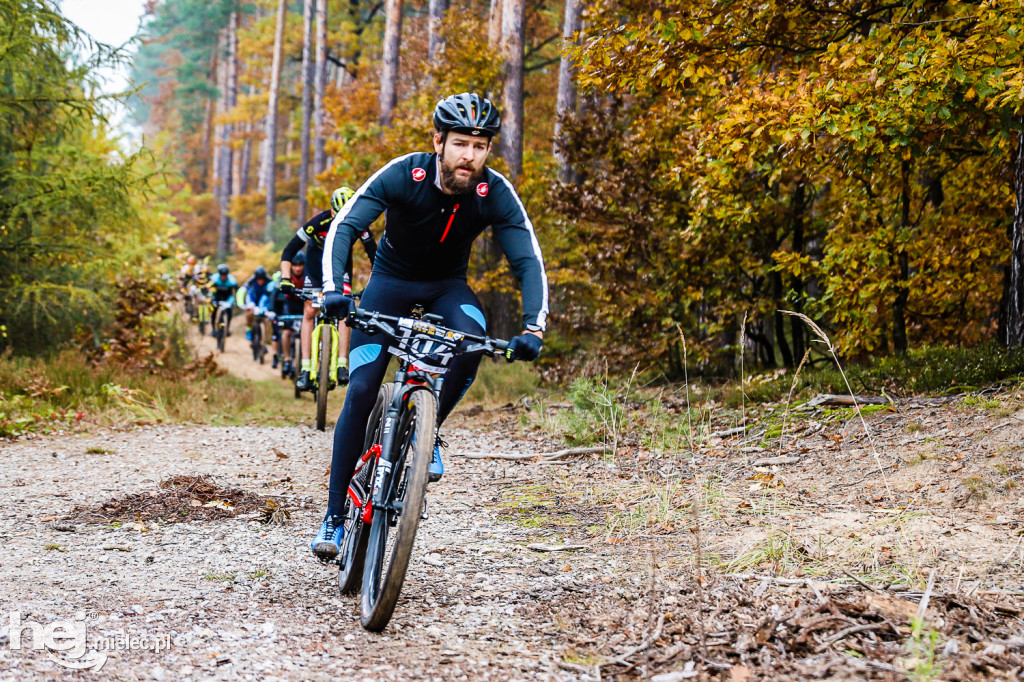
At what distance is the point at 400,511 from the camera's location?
3.36 m

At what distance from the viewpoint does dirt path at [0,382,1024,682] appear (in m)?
2.91

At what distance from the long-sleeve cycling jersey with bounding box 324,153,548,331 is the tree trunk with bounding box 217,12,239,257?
37.1 meters

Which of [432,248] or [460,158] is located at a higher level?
[460,158]

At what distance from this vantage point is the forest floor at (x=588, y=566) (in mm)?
2922

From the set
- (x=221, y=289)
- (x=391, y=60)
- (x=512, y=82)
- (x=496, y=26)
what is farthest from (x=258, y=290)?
(x=391, y=60)

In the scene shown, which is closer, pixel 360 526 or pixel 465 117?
pixel 360 526

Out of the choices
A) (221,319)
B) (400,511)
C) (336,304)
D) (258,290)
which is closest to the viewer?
(400,511)

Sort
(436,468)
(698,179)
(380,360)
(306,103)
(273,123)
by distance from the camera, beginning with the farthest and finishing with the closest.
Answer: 1. (273,123)
2. (306,103)
3. (698,179)
4. (380,360)
5. (436,468)

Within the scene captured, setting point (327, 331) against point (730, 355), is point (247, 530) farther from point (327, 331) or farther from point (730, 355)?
point (730, 355)

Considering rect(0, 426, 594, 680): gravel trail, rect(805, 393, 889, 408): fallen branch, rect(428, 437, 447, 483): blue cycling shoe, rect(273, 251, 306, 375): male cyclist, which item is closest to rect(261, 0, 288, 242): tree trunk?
rect(273, 251, 306, 375): male cyclist

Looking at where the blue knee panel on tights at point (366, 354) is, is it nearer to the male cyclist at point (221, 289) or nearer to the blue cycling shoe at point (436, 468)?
the blue cycling shoe at point (436, 468)

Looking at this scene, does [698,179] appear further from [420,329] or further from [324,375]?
[420,329]

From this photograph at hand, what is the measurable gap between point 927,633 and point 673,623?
874 millimetres

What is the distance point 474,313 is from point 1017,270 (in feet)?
16.4
